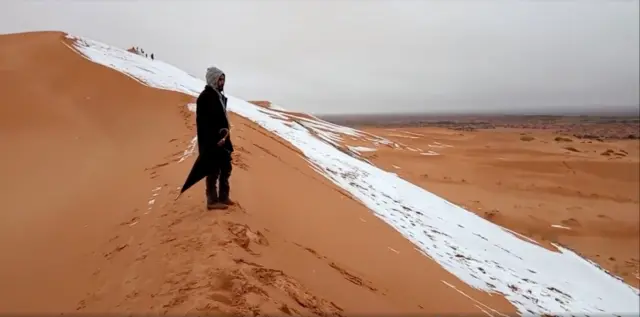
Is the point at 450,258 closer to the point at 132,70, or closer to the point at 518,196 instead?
the point at 132,70

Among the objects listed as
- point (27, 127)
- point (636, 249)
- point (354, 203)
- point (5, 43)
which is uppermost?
point (5, 43)

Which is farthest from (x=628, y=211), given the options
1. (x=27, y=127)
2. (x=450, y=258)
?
(x=27, y=127)

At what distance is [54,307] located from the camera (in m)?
2.83

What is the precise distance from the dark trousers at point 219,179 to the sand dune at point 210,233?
20cm

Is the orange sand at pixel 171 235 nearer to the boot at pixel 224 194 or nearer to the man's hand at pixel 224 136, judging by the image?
the boot at pixel 224 194

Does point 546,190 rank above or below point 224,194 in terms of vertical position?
below

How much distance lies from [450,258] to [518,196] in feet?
40.9

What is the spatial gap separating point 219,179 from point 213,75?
0.94 m

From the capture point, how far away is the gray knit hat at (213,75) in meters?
3.60

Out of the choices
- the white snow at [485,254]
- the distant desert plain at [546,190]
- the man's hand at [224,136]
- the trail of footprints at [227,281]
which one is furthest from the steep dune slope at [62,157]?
the distant desert plain at [546,190]

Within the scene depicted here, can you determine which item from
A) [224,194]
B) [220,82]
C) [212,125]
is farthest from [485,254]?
[220,82]

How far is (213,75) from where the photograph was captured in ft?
11.8

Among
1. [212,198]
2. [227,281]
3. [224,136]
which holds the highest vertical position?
[224,136]

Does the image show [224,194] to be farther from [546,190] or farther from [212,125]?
[546,190]
